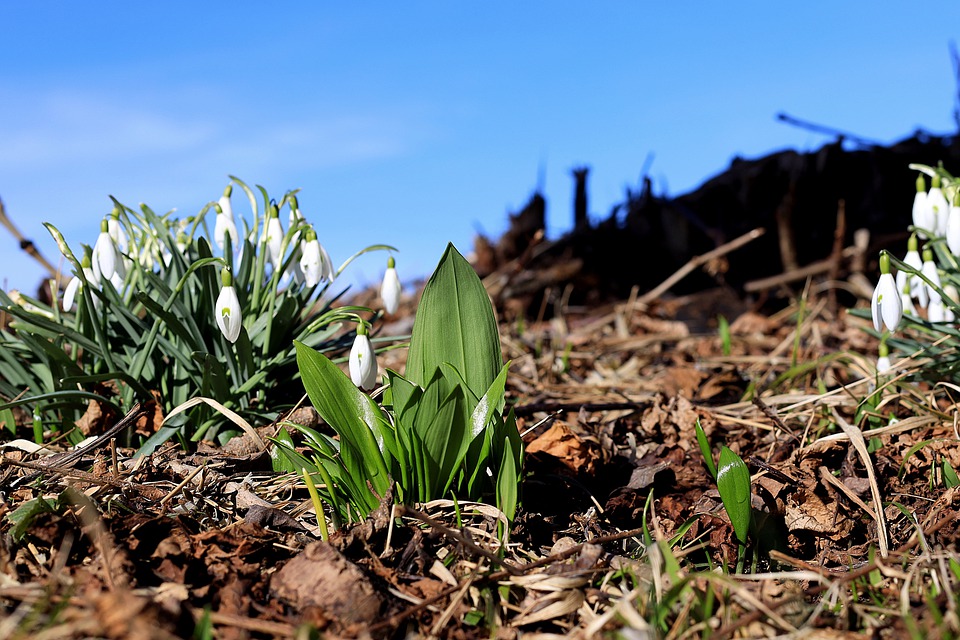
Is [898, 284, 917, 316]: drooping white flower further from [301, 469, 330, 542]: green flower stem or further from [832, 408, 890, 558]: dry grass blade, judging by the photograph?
[301, 469, 330, 542]: green flower stem

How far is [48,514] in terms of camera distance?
1.94 m

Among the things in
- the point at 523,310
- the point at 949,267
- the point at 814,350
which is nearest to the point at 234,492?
the point at 949,267

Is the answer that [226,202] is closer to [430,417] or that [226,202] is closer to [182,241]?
[182,241]

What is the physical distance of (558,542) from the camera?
2123 mm

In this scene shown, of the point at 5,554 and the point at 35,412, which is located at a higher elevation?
the point at 35,412

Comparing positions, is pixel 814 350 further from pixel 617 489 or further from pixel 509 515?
pixel 509 515

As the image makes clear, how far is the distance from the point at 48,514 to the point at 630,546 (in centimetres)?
144

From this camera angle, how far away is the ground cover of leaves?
5.45ft

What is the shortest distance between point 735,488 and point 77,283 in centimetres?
215

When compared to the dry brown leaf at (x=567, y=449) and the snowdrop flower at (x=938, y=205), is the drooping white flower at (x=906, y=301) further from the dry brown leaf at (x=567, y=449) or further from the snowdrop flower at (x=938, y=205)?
the dry brown leaf at (x=567, y=449)

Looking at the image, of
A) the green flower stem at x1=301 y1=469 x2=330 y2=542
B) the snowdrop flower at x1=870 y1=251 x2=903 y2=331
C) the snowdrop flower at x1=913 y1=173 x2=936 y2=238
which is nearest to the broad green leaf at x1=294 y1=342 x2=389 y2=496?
the green flower stem at x1=301 y1=469 x2=330 y2=542

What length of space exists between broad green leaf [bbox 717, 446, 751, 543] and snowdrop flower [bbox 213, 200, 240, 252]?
1.86 m

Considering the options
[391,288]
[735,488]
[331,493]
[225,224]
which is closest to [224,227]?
[225,224]

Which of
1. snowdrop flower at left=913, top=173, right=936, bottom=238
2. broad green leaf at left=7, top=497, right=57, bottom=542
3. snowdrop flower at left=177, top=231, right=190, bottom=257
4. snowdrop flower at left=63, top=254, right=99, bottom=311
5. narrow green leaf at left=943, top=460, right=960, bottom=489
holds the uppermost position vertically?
snowdrop flower at left=177, top=231, right=190, bottom=257
